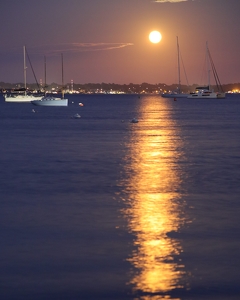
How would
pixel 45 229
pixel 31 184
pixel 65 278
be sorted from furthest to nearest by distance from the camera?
pixel 31 184 < pixel 45 229 < pixel 65 278

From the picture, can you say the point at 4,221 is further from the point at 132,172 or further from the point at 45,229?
the point at 132,172

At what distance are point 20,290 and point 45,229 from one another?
2.98m

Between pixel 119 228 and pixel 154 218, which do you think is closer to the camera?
pixel 119 228

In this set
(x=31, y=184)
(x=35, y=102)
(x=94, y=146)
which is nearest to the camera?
(x=31, y=184)

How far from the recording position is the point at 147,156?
21250mm

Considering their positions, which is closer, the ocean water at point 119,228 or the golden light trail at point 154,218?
the ocean water at point 119,228

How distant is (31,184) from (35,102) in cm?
6119

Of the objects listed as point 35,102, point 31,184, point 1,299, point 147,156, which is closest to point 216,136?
point 147,156

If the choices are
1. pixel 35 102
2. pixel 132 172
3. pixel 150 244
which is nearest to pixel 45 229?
pixel 150 244

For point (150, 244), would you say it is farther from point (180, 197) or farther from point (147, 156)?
point (147, 156)

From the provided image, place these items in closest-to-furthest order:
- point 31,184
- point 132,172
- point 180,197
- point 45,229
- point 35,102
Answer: point 45,229
point 180,197
point 31,184
point 132,172
point 35,102

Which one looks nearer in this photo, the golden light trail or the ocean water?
the ocean water

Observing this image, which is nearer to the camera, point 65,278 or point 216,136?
point 65,278

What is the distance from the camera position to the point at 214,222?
34.5ft
